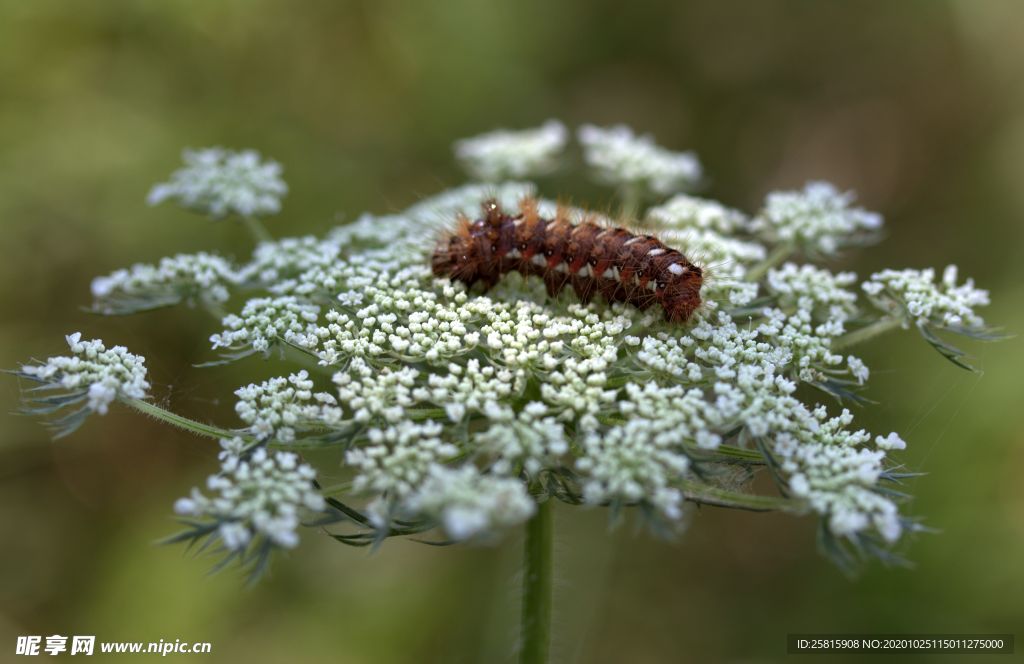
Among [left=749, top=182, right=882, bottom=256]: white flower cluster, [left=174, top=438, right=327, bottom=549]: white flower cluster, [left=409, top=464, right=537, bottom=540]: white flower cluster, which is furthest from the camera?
[left=749, top=182, right=882, bottom=256]: white flower cluster

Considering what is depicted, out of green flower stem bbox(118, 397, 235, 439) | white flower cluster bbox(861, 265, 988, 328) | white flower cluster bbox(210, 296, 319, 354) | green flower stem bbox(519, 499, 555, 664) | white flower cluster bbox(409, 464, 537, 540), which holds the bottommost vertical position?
green flower stem bbox(519, 499, 555, 664)

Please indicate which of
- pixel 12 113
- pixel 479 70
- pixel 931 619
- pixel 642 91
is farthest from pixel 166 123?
pixel 931 619

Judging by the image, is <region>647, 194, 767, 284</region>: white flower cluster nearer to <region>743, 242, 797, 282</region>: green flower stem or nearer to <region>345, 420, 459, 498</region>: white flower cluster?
<region>743, 242, 797, 282</region>: green flower stem

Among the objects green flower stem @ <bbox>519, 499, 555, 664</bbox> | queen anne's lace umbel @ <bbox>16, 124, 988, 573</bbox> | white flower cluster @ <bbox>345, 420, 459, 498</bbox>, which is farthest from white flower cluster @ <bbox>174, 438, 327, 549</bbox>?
green flower stem @ <bbox>519, 499, 555, 664</bbox>

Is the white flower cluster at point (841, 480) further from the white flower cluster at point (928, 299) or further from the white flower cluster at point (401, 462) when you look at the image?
the white flower cluster at point (401, 462)

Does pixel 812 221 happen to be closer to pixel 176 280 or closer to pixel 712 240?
pixel 712 240

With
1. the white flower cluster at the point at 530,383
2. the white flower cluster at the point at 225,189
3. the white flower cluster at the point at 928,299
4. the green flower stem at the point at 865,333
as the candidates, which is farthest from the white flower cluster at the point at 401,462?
the white flower cluster at the point at 225,189
